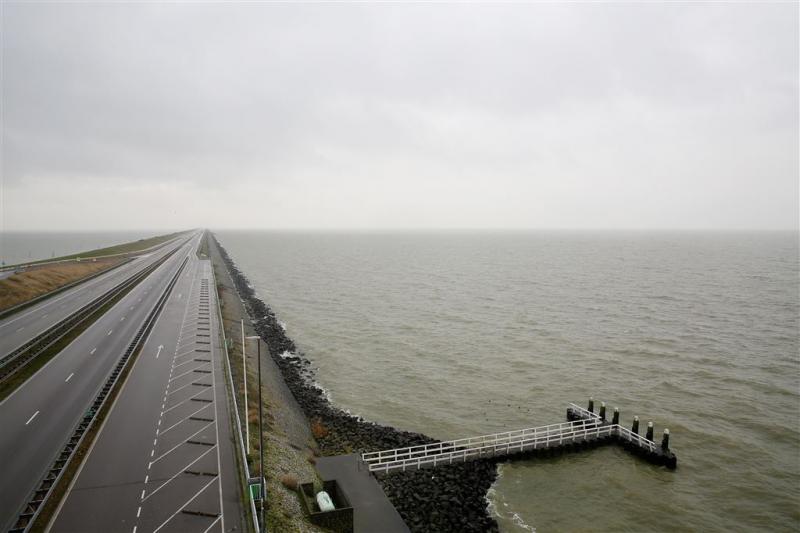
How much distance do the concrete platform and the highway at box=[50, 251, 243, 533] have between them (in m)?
6.15

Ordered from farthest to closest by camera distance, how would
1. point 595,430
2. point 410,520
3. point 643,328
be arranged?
point 643,328
point 595,430
point 410,520

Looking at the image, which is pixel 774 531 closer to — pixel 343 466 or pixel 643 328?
pixel 343 466

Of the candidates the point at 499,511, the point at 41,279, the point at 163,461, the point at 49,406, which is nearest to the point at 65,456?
the point at 163,461

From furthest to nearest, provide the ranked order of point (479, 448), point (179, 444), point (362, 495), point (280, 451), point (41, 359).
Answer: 1. point (41, 359)
2. point (479, 448)
3. point (280, 451)
4. point (179, 444)
5. point (362, 495)

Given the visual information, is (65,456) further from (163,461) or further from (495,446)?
(495,446)

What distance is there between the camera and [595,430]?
119 ft

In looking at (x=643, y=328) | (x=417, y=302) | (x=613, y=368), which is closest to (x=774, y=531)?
(x=613, y=368)

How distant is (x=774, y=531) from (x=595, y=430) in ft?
38.4

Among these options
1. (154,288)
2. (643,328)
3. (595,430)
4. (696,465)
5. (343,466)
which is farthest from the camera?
(154,288)

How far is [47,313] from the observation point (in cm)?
6619

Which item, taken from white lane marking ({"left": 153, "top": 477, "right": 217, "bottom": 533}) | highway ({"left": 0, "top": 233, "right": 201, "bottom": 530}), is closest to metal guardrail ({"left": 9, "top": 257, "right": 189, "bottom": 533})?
highway ({"left": 0, "top": 233, "right": 201, "bottom": 530})

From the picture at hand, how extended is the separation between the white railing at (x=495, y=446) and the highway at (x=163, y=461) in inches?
390

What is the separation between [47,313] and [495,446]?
6716 centimetres

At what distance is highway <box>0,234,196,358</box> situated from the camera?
5139 cm
